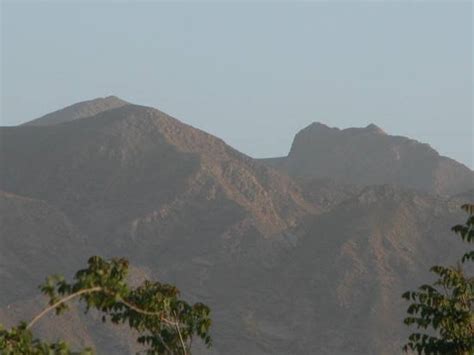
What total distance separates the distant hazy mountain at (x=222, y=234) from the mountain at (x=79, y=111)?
31.0 m

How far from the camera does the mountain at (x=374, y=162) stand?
102 metres

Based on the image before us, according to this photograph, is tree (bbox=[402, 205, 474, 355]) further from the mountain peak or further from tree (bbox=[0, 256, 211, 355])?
the mountain peak

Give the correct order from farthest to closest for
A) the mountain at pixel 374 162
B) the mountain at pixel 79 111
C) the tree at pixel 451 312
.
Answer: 1. the mountain at pixel 79 111
2. the mountain at pixel 374 162
3. the tree at pixel 451 312

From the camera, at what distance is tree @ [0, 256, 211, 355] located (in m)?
8.40

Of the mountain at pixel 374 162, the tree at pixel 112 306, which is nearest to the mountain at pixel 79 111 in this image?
the mountain at pixel 374 162

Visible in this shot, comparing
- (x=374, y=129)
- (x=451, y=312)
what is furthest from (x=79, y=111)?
(x=451, y=312)

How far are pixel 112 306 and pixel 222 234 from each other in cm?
5713

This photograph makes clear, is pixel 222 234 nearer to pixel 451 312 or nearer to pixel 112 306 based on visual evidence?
pixel 451 312

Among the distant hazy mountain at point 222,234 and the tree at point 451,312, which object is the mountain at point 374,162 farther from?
the tree at point 451,312

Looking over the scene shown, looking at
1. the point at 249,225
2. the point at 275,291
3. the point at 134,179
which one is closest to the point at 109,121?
the point at 134,179

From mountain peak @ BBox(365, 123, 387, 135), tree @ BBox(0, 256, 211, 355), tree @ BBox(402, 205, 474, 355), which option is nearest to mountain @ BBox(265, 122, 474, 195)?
mountain peak @ BBox(365, 123, 387, 135)

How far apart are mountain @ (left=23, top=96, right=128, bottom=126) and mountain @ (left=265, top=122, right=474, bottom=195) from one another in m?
20.1

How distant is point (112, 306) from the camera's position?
1134cm

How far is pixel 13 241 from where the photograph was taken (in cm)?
6494
